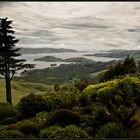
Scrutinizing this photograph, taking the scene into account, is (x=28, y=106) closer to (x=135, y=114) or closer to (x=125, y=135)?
(x=135, y=114)

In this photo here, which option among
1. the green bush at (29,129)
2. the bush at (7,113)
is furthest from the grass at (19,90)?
the green bush at (29,129)

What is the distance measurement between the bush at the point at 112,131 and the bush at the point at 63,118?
54.4 inches

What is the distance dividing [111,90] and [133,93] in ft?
2.19

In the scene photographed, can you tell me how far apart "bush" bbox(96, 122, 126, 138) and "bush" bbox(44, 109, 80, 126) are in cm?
138

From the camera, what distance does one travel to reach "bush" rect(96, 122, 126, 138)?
25.8 ft

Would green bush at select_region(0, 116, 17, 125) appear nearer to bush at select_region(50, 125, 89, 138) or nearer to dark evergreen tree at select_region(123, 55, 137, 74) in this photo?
bush at select_region(50, 125, 89, 138)

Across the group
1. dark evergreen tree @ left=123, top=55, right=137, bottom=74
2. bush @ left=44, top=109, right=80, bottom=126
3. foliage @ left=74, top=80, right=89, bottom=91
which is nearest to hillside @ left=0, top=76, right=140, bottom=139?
bush @ left=44, top=109, right=80, bottom=126

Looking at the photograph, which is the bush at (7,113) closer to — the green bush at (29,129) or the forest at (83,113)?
the forest at (83,113)

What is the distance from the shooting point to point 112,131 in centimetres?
793

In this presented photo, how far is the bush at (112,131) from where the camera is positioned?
7.85m

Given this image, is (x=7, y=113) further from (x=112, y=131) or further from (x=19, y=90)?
(x=19, y=90)

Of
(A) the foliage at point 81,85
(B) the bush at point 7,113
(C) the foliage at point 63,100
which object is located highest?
(A) the foliage at point 81,85

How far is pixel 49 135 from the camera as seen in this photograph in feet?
27.5

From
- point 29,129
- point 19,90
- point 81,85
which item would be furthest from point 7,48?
point 19,90
